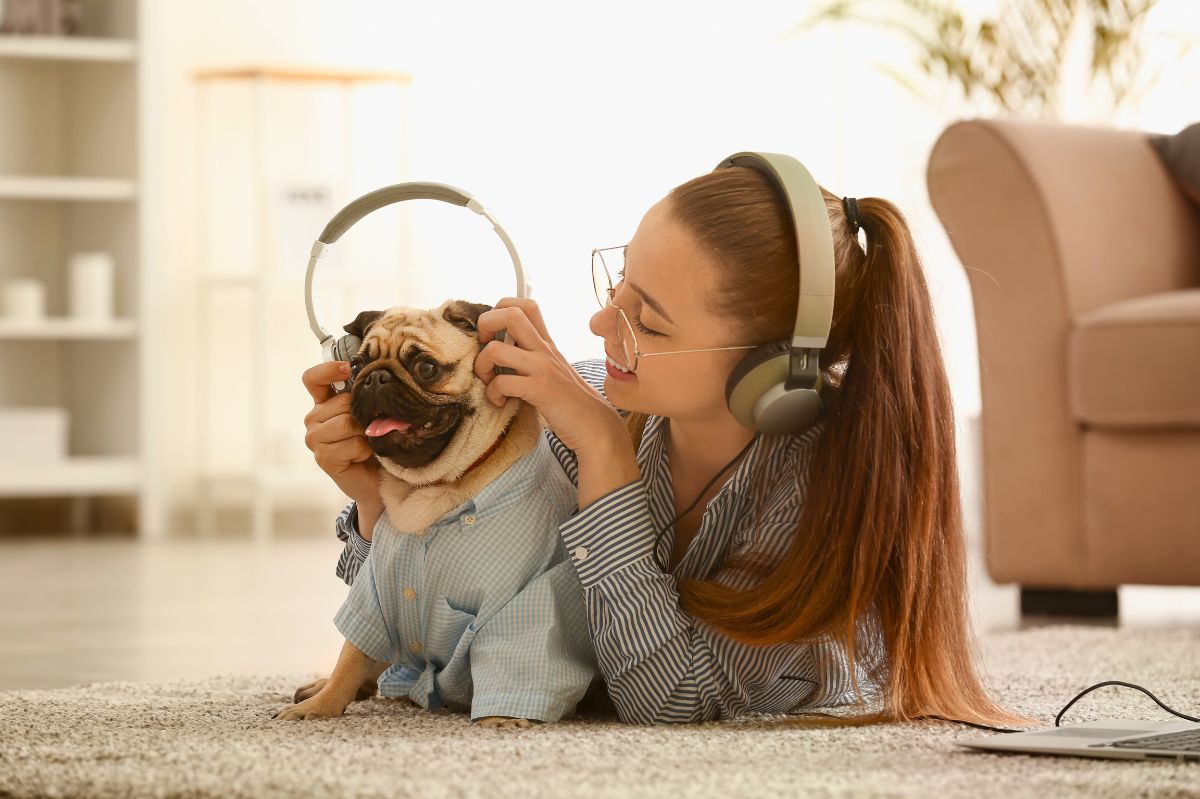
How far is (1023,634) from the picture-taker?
5.92 ft

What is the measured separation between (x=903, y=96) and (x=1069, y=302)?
2278 mm

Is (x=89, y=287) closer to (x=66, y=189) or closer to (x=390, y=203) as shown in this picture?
(x=66, y=189)

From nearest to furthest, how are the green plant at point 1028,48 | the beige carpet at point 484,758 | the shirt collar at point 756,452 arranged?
the beige carpet at point 484,758, the shirt collar at point 756,452, the green plant at point 1028,48

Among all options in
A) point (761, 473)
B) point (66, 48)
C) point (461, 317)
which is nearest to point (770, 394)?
point (761, 473)

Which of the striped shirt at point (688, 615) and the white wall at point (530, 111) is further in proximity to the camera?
the white wall at point (530, 111)

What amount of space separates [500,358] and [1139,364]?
43.1 inches

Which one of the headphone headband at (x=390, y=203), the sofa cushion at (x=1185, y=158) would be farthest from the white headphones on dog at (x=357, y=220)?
the sofa cushion at (x=1185, y=158)

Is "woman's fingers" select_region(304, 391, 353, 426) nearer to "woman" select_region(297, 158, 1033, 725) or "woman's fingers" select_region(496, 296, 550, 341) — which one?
"woman" select_region(297, 158, 1033, 725)

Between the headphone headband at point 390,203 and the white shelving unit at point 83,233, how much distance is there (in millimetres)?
2532

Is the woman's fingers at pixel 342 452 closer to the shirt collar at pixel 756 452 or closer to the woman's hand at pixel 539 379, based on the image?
the woman's hand at pixel 539 379

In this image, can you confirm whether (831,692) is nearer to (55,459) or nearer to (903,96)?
(55,459)

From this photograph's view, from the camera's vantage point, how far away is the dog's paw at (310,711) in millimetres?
1107

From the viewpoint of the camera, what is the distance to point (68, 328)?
11.4 feet

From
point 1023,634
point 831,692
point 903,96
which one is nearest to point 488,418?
point 831,692
